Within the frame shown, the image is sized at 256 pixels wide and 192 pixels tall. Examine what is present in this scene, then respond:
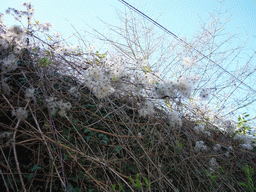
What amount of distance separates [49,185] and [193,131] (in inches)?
70.4

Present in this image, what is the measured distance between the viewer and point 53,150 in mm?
1398

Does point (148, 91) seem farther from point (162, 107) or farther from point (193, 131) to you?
point (193, 131)

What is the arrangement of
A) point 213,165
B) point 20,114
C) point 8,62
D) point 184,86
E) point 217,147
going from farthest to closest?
point 217,147 → point 213,165 → point 184,86 → point 8,62 → point 20,114

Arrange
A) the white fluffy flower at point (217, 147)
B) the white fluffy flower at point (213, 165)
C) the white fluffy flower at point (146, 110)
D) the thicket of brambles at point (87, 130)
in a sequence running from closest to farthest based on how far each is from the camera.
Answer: the thicket of brambles at point (87, 130) < the white fluffy flower at point (146, 110) < the white fluffy flower at point (213, 165) < the white fluffy flower at point (217, 147)

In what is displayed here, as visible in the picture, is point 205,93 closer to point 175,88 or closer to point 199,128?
point 175,88

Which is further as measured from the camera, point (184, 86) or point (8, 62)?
point (184, 86)

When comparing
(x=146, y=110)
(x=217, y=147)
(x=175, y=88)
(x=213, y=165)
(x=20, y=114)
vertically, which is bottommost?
(x=213, y=165)

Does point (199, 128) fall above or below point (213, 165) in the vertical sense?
above

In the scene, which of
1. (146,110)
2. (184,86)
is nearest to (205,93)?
(184,86)

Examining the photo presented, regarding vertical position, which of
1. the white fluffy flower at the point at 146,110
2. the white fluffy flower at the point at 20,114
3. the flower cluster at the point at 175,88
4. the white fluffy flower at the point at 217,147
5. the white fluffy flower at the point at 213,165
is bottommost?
the white fluffy flower at the point at 213,165

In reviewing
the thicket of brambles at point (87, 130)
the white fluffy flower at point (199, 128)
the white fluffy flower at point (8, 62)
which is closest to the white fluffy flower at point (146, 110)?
the thicket of brambles at point (87, 130)

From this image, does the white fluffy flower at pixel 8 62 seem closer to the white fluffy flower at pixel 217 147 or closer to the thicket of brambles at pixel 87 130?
the thicket of brambles at pixel 87 130

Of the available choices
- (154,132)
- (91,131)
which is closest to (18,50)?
(91,131)

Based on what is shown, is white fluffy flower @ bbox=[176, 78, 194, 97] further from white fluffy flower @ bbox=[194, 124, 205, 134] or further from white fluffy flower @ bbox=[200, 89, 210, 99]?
white fluffy flower @ bbox=[194, 124, 205, 134]
